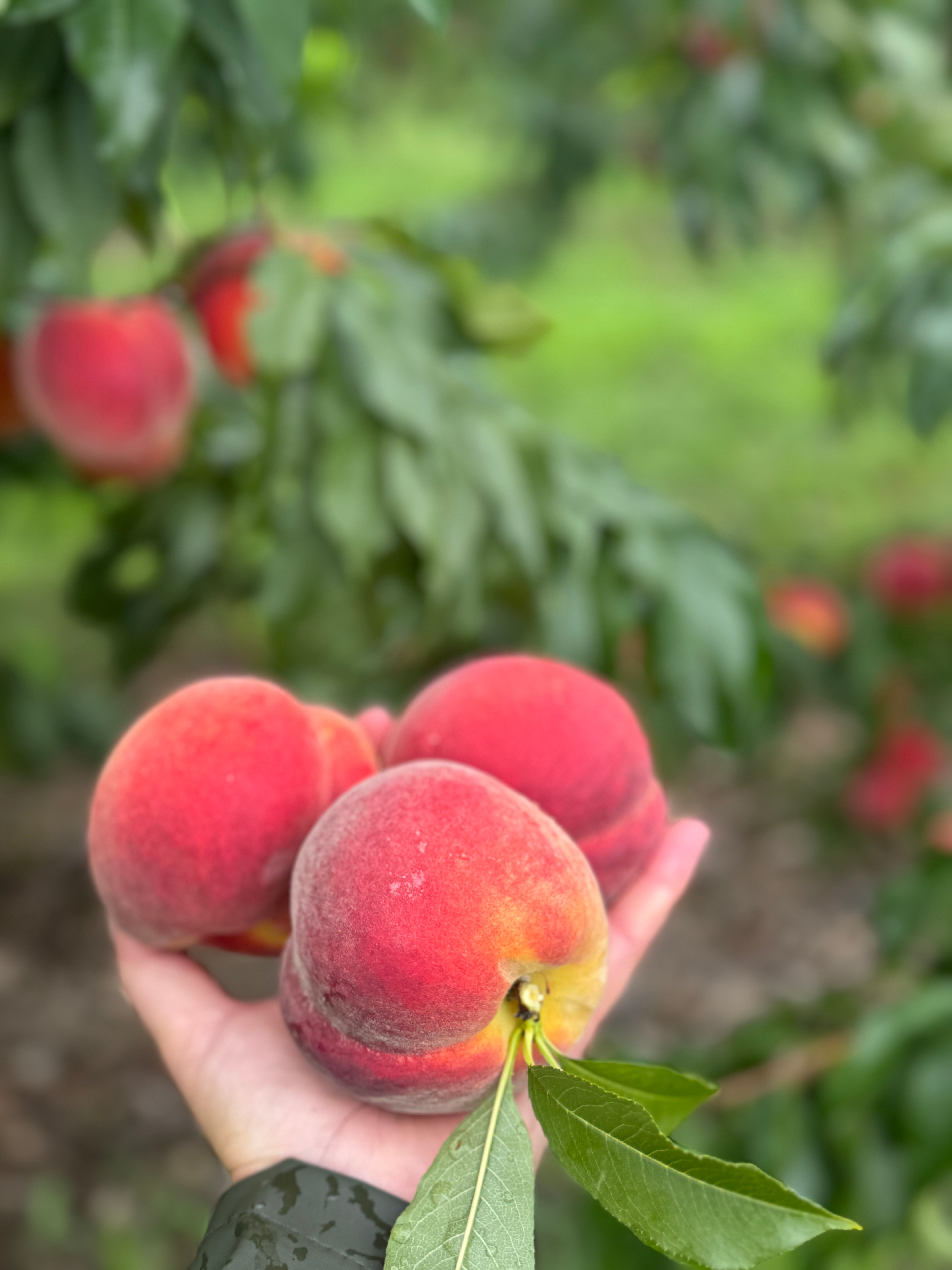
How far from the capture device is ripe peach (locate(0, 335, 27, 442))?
1664 millimetres

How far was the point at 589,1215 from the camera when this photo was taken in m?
1.23

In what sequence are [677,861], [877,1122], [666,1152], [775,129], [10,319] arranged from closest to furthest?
[666,1152] < [677,861] < [877,1122] < [10,319] < [775,129]

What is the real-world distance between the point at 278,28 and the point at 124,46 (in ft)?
0.39

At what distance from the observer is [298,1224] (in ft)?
2.32

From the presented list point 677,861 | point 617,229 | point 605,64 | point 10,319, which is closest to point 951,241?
point 677,861

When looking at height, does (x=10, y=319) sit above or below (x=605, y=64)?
below

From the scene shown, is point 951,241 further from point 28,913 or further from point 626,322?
point 626,322

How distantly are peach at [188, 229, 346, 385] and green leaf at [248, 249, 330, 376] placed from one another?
8.9 inches

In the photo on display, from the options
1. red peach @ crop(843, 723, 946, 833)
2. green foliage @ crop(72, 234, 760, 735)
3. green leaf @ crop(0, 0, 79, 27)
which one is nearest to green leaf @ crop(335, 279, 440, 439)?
green foliage @ crop(72, 234, 760, 735)

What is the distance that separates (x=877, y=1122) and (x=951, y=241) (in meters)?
0.93

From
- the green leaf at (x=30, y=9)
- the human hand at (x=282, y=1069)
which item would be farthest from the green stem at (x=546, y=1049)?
the green leaf at (x=30, y=9)

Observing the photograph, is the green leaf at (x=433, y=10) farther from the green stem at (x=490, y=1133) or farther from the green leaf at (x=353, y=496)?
the green stem at (x=490, y=1133)

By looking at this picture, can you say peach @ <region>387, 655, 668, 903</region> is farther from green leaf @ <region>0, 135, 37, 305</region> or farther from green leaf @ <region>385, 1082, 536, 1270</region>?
green leaf @ <region>0, 135, 37, 305</region>

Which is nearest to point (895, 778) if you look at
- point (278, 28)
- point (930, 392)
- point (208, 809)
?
point (930, 392)
